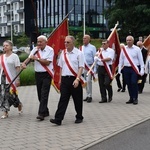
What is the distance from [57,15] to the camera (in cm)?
8825

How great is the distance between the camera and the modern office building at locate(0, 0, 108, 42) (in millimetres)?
87438

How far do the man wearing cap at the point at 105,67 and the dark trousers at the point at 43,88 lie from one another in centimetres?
302

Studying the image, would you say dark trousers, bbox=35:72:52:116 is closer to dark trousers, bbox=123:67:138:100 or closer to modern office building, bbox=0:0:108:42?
dark trousers, bbox=123:67:138:100

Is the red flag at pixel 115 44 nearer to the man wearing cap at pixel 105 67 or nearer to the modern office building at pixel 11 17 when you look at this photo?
the man wearing cap at pixel 105 67

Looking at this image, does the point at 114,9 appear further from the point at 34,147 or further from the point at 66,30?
the point at 34,147

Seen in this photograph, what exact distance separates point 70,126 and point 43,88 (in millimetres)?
1107

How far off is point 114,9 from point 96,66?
38644 millimetres

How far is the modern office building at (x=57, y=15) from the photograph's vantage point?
87.4 meters

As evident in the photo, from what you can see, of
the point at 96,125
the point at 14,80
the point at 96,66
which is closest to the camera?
the point at 96,125

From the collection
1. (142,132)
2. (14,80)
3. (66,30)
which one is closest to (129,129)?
(142,132)

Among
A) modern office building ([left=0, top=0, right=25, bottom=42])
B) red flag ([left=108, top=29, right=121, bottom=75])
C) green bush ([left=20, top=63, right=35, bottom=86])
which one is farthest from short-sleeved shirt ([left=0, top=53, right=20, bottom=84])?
modern office building ([left=0, top=0, right=25, bottom=42])

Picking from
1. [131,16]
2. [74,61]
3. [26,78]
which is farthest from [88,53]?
[131,16]

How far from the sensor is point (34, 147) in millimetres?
6738

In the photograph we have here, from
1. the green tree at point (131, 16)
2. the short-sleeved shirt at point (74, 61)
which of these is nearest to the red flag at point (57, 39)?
the short-sleeved shirt at point (74, 61)
